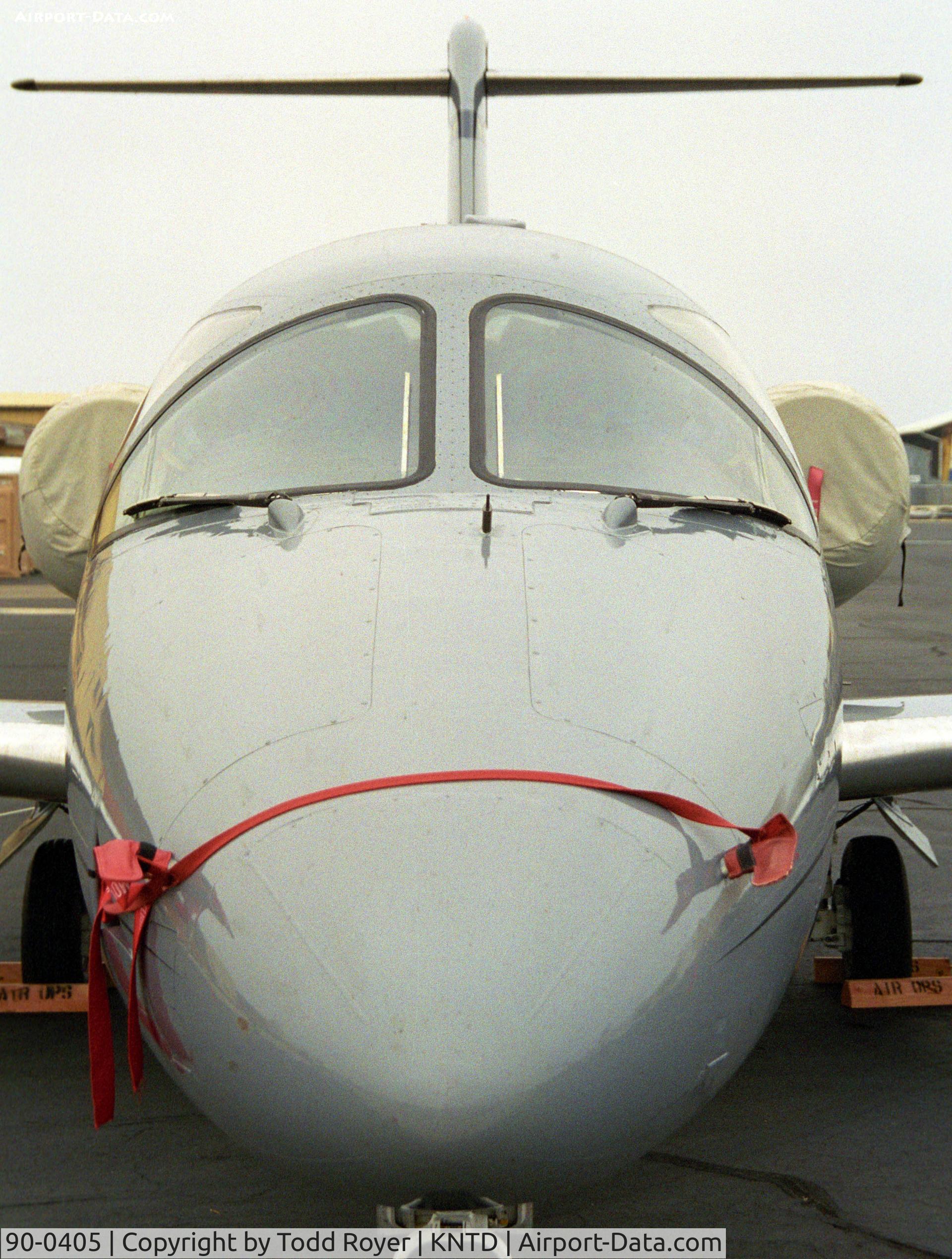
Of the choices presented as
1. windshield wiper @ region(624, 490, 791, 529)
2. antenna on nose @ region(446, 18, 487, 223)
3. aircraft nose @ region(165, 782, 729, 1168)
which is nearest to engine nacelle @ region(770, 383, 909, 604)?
windshield wiper @ region(624, 490, 791, 529)

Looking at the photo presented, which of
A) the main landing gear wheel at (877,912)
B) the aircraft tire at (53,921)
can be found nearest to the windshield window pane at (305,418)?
the aircraft tire at (53,921)

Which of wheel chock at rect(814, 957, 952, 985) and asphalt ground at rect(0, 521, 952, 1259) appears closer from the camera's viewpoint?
asphalt ground at rect(0, 521, 952, 1259)

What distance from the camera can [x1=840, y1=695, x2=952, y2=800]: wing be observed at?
4.64m

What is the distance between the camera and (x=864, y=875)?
5.71 metres

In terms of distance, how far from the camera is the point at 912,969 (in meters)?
5.83

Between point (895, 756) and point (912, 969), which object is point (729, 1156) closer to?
point (895, 756)

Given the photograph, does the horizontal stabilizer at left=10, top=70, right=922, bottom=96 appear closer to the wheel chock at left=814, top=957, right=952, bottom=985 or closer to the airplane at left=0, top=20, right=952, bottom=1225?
the airplane at left=0, top=20, right=952, bottom=1225

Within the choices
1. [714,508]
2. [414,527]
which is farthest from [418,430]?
[714,508]

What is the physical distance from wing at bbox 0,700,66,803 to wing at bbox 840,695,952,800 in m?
2.46

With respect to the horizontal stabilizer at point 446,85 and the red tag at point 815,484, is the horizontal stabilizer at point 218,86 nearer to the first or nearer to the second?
the horizontal stabilizer at point 446,85

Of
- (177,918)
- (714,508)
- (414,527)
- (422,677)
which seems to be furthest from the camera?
(714,508)

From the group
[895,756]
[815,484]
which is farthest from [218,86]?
[895,756]

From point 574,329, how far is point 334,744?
6.54ft

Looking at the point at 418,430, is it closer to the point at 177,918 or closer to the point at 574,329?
the point at 574,329
